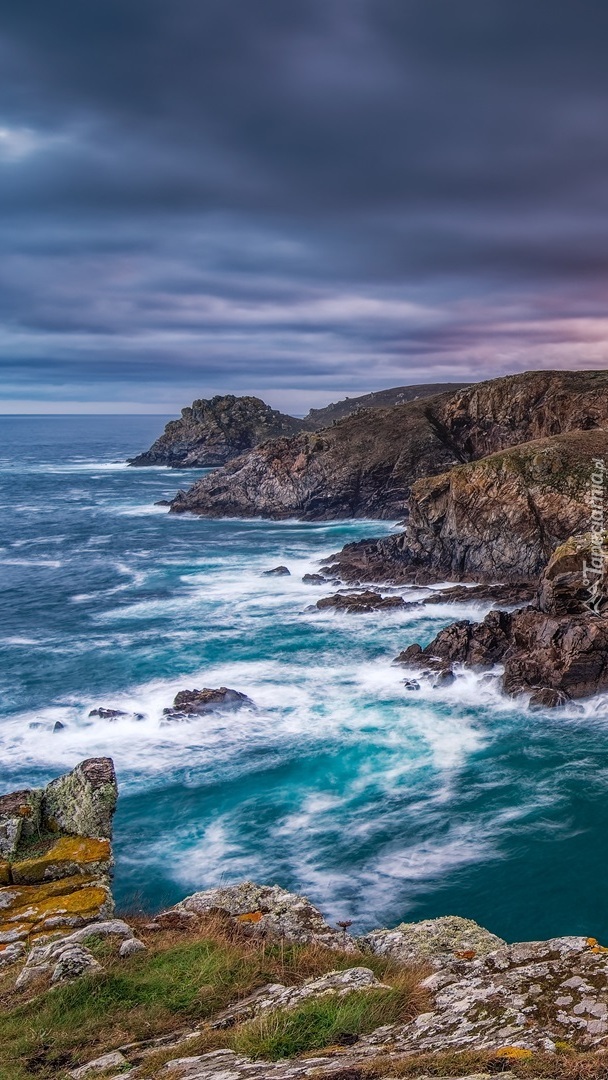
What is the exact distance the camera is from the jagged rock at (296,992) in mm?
8203

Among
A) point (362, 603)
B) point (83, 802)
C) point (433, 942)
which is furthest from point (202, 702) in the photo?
point (433, 942)

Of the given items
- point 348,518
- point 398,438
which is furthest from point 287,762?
point 398,438

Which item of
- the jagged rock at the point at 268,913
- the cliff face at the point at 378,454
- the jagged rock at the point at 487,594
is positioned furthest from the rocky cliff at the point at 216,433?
the jagged rock at the point at 268,913

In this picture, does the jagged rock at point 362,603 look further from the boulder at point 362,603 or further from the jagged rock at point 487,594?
the jagged rock at point 487,594

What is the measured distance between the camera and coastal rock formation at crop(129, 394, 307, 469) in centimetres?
16288

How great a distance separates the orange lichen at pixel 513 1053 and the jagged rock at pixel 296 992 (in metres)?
2.50

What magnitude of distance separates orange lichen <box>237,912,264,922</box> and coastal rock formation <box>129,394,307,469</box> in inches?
5940

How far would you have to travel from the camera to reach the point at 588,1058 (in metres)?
5.86

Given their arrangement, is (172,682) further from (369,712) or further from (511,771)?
(511,771)

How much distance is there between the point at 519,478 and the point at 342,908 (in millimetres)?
45596

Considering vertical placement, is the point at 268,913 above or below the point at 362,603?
above

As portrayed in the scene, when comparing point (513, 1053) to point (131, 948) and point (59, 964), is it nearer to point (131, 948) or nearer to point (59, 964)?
point (131, 948)

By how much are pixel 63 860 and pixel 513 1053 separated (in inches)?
430

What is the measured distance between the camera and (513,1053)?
6148mm
